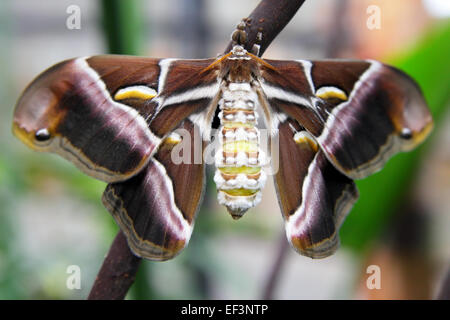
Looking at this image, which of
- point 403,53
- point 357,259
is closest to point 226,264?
point 357,259

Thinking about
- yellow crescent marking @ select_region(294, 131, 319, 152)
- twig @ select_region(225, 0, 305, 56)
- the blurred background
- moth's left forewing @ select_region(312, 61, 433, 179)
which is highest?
twig @ select_region(225, 0, 305, 56)

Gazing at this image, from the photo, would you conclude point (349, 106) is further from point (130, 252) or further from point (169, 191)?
point (130, 252)

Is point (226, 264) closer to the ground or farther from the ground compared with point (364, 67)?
closer to the ground

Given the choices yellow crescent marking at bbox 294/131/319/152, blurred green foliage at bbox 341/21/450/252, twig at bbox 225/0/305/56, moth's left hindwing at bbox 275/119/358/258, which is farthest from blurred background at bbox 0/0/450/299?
twig at bbox 225/0/305/56

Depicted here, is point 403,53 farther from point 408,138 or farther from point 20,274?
point 20,274

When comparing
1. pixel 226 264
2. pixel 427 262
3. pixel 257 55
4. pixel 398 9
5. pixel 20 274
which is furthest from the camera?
pixel 398 9

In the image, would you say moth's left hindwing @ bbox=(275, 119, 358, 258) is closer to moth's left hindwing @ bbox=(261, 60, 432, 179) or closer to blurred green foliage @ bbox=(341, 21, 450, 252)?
moth's left hindwing @ bbox=(261, 60, 432, 179)

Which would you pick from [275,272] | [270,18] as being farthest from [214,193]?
[270,18]
